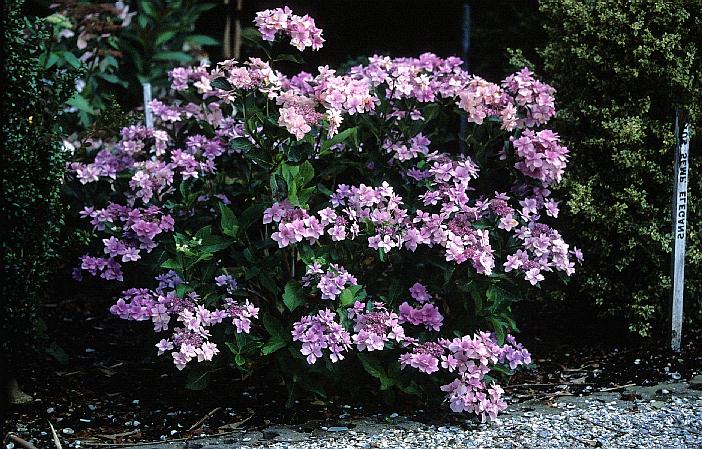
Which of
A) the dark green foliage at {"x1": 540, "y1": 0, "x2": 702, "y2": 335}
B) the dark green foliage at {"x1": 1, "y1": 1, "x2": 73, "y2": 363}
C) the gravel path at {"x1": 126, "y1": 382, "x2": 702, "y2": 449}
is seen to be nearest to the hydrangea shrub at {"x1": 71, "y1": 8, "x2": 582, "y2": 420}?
the gravel path at {"x1": 126, "y1": 382, "x2": 702, "y2": 449}

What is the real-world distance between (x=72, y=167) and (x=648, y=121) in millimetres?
2375

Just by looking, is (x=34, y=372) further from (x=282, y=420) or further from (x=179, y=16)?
(x=179, y=16)

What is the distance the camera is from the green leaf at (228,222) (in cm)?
306

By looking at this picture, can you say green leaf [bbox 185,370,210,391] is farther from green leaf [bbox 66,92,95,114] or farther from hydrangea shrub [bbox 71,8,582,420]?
green leaf [bbox 66,92,95,114]

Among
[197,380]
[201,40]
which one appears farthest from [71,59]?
[197,380]

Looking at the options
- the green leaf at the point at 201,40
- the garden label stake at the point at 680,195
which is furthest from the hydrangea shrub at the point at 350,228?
the green leaf at the point at 201,40

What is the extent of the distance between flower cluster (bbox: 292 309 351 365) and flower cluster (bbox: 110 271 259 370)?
7.9 inches

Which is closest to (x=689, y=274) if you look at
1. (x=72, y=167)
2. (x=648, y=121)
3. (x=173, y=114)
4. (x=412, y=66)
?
(x=648, y=121)

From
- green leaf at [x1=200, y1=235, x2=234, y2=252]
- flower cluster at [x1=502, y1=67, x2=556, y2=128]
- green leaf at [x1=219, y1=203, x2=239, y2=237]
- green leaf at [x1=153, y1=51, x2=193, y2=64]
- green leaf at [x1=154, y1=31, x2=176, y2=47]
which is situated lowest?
green leaf at [x1=200, y1=235, x2=234, y2=252]

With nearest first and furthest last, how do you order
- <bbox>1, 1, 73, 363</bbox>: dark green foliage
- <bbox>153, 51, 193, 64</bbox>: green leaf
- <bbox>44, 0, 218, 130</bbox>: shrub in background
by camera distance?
<bbox>1, 1, 73, 363</bbox>: dark green foliage < <bbox>44, 0, 218, 130</bbox>: shrub in background < <bbox>153, 51, 193, 64</bbox>: green leaf

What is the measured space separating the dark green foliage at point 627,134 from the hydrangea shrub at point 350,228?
511 millimetres

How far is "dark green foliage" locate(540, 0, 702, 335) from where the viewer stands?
3.68m

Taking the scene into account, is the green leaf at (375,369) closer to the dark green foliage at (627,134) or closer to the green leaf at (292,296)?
the green leaf at (292,296)

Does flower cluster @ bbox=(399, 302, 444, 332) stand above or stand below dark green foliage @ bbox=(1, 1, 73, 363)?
below
